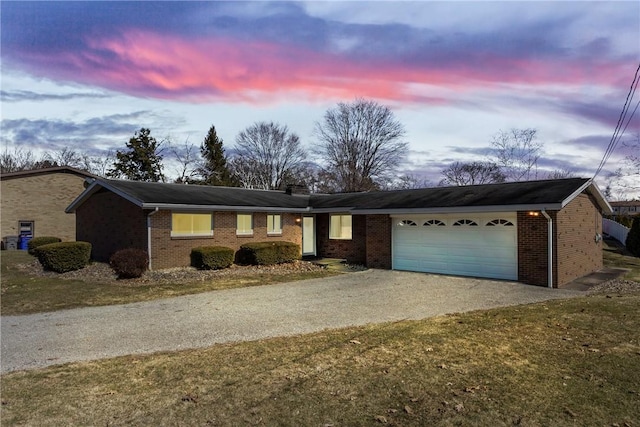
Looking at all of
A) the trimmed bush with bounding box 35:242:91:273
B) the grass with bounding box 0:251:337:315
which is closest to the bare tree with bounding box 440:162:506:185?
the grass with bounding box 0:251:337:315

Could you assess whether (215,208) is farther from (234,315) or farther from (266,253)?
(234,315)

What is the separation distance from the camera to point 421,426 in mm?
4008

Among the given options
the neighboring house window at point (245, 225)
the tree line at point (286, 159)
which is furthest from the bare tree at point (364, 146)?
the neighboring house window at point (245, 225)

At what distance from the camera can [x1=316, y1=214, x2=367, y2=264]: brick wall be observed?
19828 millimetres

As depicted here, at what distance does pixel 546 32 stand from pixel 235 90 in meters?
11.5

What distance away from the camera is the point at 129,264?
1434cm

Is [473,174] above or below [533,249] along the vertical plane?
above

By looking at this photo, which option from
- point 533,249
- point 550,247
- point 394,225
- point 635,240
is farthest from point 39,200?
point 635,240

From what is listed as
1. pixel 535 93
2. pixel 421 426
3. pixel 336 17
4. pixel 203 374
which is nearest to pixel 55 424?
pixel 203 374

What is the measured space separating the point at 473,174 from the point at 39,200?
130ft

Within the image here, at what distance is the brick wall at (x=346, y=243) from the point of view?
1983cm

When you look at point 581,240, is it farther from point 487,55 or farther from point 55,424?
point 55,424

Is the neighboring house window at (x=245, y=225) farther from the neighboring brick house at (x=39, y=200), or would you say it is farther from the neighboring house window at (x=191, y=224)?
the neighboring brick house at (x=39, y=200)

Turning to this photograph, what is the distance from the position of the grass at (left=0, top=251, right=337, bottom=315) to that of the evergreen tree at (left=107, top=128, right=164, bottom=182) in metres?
30.0
